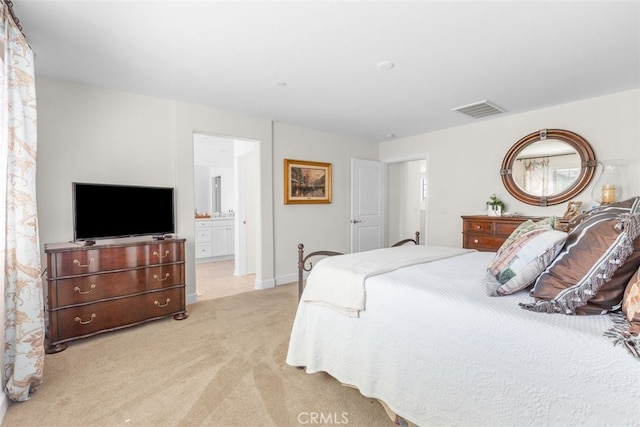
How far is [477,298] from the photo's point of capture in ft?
4.73

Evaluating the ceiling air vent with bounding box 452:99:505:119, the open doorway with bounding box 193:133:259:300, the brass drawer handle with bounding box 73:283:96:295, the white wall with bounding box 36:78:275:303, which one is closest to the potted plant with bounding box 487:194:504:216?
the ceiling air vent with bounding box 452:99:505:119

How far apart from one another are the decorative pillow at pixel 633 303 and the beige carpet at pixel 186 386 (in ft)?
4.01

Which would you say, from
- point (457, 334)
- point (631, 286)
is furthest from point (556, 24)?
point (457, 334)

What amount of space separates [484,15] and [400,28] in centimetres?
52

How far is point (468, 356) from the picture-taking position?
4.38 ft

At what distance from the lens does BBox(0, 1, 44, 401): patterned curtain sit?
1771 mm

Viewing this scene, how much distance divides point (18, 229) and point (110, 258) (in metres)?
0.97

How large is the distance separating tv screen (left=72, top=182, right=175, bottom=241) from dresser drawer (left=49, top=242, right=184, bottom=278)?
224 millimetres

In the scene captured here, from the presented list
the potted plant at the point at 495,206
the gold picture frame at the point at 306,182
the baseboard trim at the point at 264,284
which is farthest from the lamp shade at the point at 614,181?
the baseboard trim at the point at 264,284

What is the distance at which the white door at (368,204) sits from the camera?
543cm

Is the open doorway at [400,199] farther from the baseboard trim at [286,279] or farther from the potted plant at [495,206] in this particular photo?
the baseboard trim at [286,279]

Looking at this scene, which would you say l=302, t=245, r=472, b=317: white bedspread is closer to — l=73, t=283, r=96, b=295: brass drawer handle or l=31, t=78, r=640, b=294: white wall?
l=73, t=283, r=96, b=295: brass drawer handle

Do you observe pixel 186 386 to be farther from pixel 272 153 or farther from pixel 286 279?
pixel 272 153

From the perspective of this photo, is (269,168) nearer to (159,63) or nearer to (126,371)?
(159,63)
